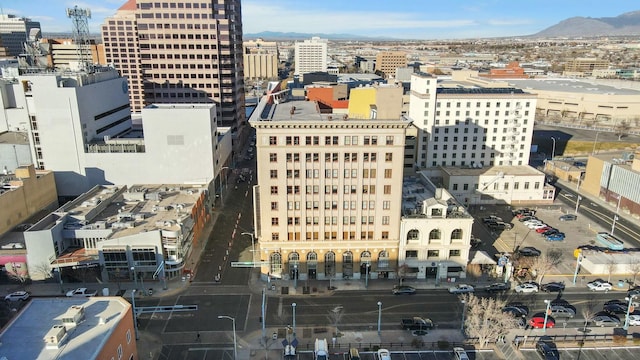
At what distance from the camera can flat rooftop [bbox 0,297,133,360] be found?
43.7 m

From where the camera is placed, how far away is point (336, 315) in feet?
221

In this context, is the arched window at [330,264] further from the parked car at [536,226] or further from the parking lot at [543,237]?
the parked car at [536,226]

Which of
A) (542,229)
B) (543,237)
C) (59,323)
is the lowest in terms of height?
(543,237)

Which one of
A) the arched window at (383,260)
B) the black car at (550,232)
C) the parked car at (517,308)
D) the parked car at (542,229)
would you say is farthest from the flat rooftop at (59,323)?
the parked car at (542,229)

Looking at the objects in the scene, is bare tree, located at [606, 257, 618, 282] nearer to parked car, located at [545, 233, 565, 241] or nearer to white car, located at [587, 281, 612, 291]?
white car, located at [587, 281, 612, 291]

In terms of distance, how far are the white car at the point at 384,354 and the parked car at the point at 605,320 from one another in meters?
32.5

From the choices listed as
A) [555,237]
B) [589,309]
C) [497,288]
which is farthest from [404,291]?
[555,237]

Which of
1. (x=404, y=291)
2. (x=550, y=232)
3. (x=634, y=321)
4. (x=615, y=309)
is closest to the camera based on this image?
(x=634, y=321)

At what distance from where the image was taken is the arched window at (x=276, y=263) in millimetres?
77500

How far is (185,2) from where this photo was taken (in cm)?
14450

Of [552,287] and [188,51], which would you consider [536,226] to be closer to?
[552,287]

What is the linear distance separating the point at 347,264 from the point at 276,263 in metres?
12.2

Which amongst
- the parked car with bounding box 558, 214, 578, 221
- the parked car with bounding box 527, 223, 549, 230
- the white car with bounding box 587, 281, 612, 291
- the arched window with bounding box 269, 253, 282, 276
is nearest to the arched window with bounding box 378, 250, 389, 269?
the arched window with bounding box 269, 253, 282, 276

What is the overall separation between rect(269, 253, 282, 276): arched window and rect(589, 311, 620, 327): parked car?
48.5m
